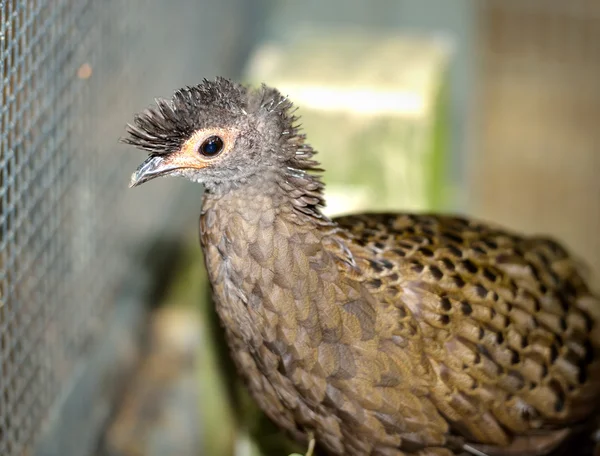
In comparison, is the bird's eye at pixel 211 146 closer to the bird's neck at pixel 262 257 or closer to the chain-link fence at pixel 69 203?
the bird's neck at pixel 262 257

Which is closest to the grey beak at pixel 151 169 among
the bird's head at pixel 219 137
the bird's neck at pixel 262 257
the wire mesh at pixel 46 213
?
the bird's head at pixel 219 137

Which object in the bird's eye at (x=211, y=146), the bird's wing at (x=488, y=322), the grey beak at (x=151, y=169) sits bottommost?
the bird's wing at (x=488, y=322)

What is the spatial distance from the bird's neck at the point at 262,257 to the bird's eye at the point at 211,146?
13 cm

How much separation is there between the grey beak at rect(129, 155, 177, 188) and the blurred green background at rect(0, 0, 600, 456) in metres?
0.61

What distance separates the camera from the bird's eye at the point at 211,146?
2164 mm

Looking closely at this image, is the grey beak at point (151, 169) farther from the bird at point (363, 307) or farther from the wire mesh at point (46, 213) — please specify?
the wire mesh at point (46, 213)

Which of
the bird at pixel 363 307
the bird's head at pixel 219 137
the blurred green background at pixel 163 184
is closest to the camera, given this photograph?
the bird's head at pixel 219 137

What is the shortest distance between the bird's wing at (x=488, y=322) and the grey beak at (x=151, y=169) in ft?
2.07

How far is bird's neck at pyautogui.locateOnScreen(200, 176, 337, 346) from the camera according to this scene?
7.43 feet

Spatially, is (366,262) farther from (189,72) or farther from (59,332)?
(189,72)

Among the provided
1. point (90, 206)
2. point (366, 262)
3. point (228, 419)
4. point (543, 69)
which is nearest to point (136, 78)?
point (90, 206)

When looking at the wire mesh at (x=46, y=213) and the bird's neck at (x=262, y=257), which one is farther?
the wire mesh at (x=46, y=213)

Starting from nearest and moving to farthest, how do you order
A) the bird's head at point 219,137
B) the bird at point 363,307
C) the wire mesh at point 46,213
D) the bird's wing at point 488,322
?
the bird's head at point 219,137 → the bird at point 363,307 → the bird's wing at point 488,322 → the wire mesh at point 46,213

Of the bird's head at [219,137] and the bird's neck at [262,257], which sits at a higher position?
the bird's head at [219,137]
